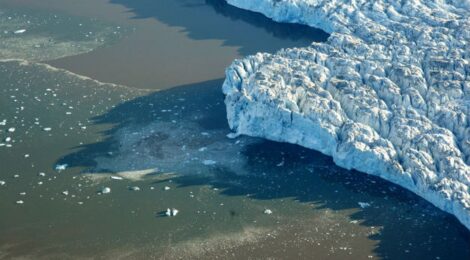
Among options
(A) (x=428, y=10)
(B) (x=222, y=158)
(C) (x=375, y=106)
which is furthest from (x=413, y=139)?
(A) (x=428, y=10)

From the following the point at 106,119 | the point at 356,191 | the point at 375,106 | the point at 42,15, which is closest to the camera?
the point at 356,191

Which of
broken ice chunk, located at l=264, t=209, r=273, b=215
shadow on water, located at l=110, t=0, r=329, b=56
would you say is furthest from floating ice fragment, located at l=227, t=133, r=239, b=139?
shadow on water, located at l=110, t=0, r=329, b=56

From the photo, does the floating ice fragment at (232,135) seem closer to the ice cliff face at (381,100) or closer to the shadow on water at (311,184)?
the ice cliff face at (381,100)

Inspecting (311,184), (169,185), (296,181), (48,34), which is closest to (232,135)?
(296,181)

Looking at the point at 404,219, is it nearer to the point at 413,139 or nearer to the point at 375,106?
the point at 413,139

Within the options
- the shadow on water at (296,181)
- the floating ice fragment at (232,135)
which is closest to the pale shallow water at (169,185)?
the shadow on water at (296,181)

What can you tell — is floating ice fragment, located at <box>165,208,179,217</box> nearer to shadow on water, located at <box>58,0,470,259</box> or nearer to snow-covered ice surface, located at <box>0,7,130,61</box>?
shadow on water, located at <box>58,0,470,259</box>
